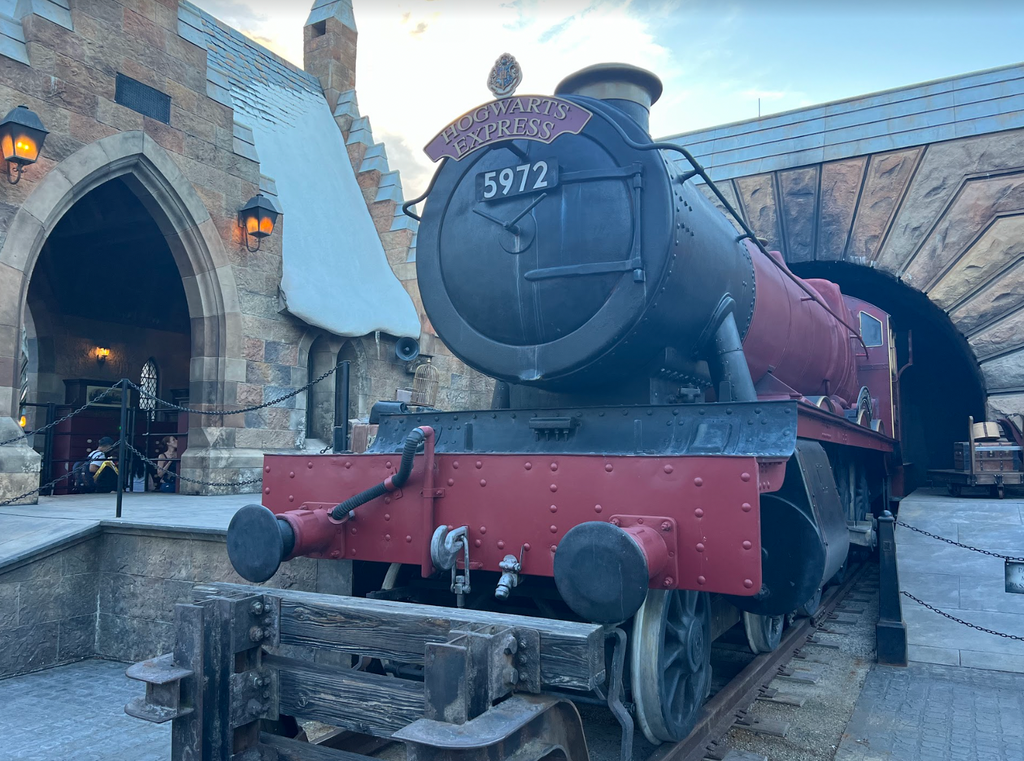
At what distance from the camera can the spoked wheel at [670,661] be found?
267cm

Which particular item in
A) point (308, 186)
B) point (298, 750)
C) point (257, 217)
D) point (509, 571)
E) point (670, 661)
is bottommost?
point (298, 750)

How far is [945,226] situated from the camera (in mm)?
9078

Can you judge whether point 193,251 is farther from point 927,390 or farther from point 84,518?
point 927,390

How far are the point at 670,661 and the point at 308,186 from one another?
857 centimetres

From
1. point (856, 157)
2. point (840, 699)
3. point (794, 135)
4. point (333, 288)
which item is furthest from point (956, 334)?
point (333, 288)

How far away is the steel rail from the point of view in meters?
2.90

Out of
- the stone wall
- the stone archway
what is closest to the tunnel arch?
the stone archway

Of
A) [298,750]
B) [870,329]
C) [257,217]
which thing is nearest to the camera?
[298,750]

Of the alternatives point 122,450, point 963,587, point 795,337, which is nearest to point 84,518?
point 122,450

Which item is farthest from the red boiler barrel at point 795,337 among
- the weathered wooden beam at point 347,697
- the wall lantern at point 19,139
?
the wall lantern at point 19,139

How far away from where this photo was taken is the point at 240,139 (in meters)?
8.48

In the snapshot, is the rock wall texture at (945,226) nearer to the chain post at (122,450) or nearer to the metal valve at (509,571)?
the chain post at (122,450)

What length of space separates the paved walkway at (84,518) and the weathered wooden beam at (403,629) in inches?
84.4

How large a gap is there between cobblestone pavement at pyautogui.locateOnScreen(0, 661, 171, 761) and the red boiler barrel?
3.61 metres
